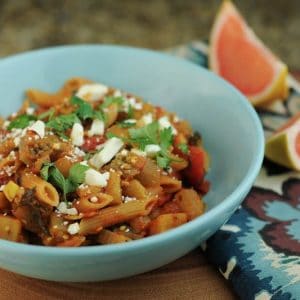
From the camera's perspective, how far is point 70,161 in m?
1.67

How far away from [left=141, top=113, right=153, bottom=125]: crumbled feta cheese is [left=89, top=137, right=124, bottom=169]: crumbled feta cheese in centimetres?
15

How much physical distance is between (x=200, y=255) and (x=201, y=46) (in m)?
1.27

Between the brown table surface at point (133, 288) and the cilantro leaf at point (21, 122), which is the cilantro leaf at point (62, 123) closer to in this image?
the cilantro leaf at point (21, 122)

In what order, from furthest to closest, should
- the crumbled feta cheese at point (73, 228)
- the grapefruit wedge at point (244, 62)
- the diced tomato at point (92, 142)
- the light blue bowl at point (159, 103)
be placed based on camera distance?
the grapefruit wedge at point (244, 62), the diced tomato at point (92, 142), the crumbled feta cheese at point (73, 228), the light blue bowl at point (159, 103)

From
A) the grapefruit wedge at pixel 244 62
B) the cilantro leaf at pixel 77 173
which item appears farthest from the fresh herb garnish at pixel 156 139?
the grapefruit wedge at pixel 244 62

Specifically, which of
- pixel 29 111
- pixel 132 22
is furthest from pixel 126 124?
pixel 132 22

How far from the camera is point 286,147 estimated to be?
2.10 meters

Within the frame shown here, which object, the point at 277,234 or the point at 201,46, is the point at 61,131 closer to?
the point at 277,234

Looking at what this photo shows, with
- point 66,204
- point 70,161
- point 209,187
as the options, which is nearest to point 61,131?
point 70,161

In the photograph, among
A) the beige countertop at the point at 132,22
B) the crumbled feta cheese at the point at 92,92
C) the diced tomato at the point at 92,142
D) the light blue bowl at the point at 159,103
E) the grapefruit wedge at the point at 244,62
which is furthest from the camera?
the beige countertop at the point at 132,22

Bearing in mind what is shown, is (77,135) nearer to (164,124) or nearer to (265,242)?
(164,124)

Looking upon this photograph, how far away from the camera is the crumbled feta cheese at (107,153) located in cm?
169

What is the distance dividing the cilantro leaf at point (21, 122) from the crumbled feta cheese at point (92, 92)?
0.20m

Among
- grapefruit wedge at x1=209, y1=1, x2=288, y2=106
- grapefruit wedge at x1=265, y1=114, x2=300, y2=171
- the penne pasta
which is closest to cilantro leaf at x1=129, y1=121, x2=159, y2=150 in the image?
the penne pasta
